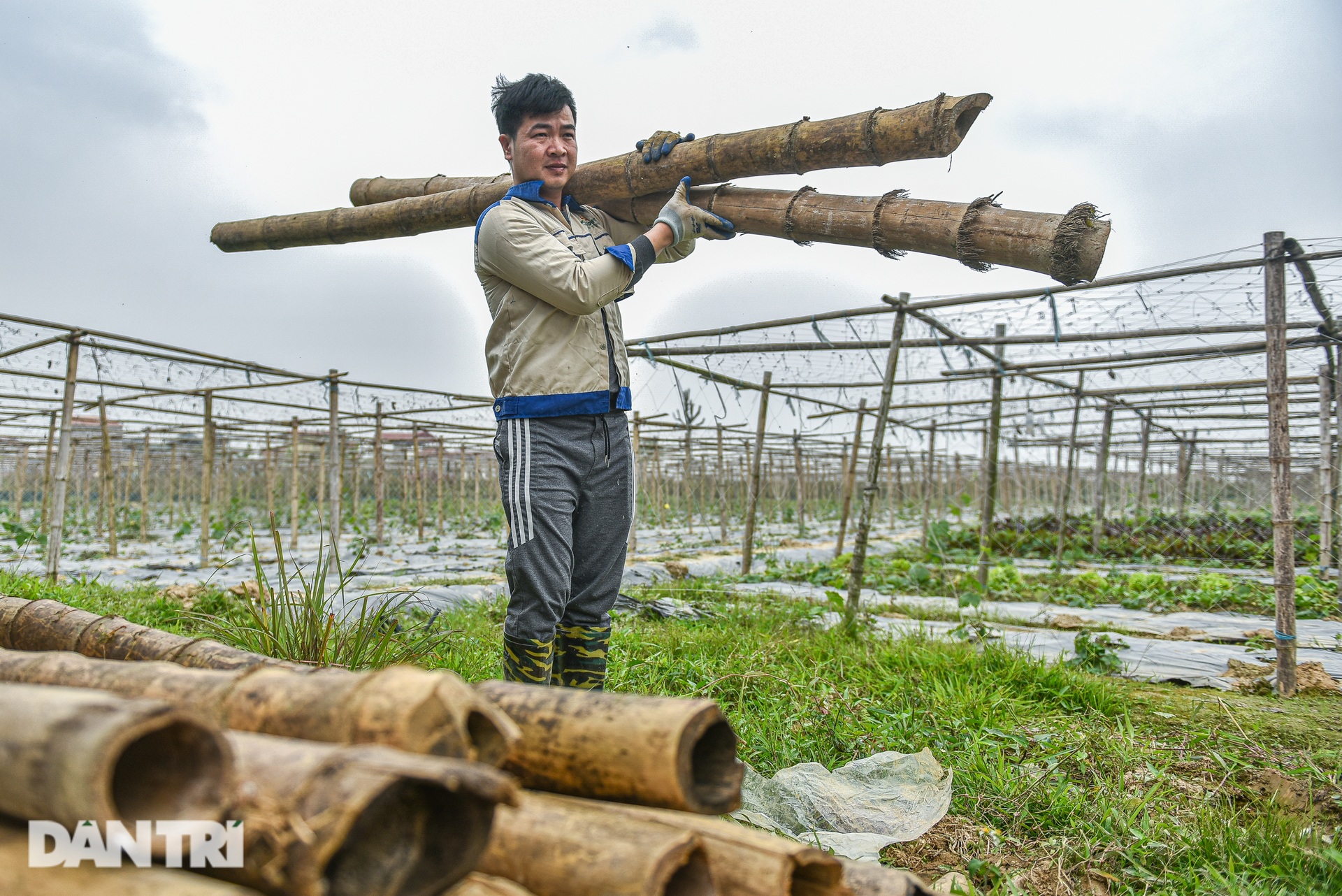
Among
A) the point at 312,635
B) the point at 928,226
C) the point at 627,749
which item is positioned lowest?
the point at 312,635

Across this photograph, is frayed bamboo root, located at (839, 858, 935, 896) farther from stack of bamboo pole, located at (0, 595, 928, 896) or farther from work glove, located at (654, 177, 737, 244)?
work glove, located at (654, 177, 737, 244)

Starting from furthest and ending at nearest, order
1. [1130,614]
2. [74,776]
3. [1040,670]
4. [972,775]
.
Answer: [1130,614] < [1040,670] < [972,775] < [74,776]

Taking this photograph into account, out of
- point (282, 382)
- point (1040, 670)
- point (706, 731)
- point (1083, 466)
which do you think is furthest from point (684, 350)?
point (1083, 466)

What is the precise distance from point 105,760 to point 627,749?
50cm

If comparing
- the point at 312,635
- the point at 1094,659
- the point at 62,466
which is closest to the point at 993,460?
the point at 1094,659

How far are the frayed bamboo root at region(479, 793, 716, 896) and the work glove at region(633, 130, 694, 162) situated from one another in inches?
78.5

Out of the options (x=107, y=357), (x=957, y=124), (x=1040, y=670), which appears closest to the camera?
(x=957, y=124)

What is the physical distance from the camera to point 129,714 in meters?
0.58

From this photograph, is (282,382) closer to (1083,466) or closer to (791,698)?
(791,698)

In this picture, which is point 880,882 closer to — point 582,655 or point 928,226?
point 582,655

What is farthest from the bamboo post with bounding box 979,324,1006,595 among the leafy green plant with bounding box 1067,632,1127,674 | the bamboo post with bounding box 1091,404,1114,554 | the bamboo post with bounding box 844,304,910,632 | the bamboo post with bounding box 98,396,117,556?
the bamboo post with bounding box 98,396,117,556

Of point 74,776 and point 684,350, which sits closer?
point 74,776

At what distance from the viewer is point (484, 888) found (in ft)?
2.49

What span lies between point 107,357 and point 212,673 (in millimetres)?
9135
